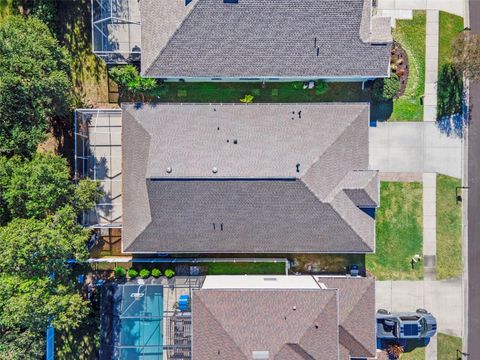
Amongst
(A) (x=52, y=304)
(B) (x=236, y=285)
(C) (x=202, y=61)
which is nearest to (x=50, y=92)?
(C) (x=202, y=61)

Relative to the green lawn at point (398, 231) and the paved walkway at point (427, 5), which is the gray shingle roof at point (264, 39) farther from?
the green lawn at point (398, 231)

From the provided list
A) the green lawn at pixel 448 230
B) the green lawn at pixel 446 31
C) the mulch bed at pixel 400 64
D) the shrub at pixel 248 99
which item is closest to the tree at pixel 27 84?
the shrub at pixel 248 99

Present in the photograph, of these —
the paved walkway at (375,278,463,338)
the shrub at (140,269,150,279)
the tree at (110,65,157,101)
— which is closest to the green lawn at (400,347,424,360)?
the paved walkway at (375,278,463,338)

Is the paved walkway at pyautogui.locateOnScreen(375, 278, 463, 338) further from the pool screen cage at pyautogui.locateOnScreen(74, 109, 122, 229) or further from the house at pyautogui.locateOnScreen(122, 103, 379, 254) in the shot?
the pool screen cage at pyautogui.locateOnScreen(74, 109, 122, 229)

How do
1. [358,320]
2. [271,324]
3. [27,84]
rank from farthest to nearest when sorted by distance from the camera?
[358,320] → [271,324] → [27,84]

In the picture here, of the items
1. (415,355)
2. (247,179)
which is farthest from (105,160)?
(415,355)

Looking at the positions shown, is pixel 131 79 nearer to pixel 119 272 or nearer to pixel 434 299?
pixel 119 272
